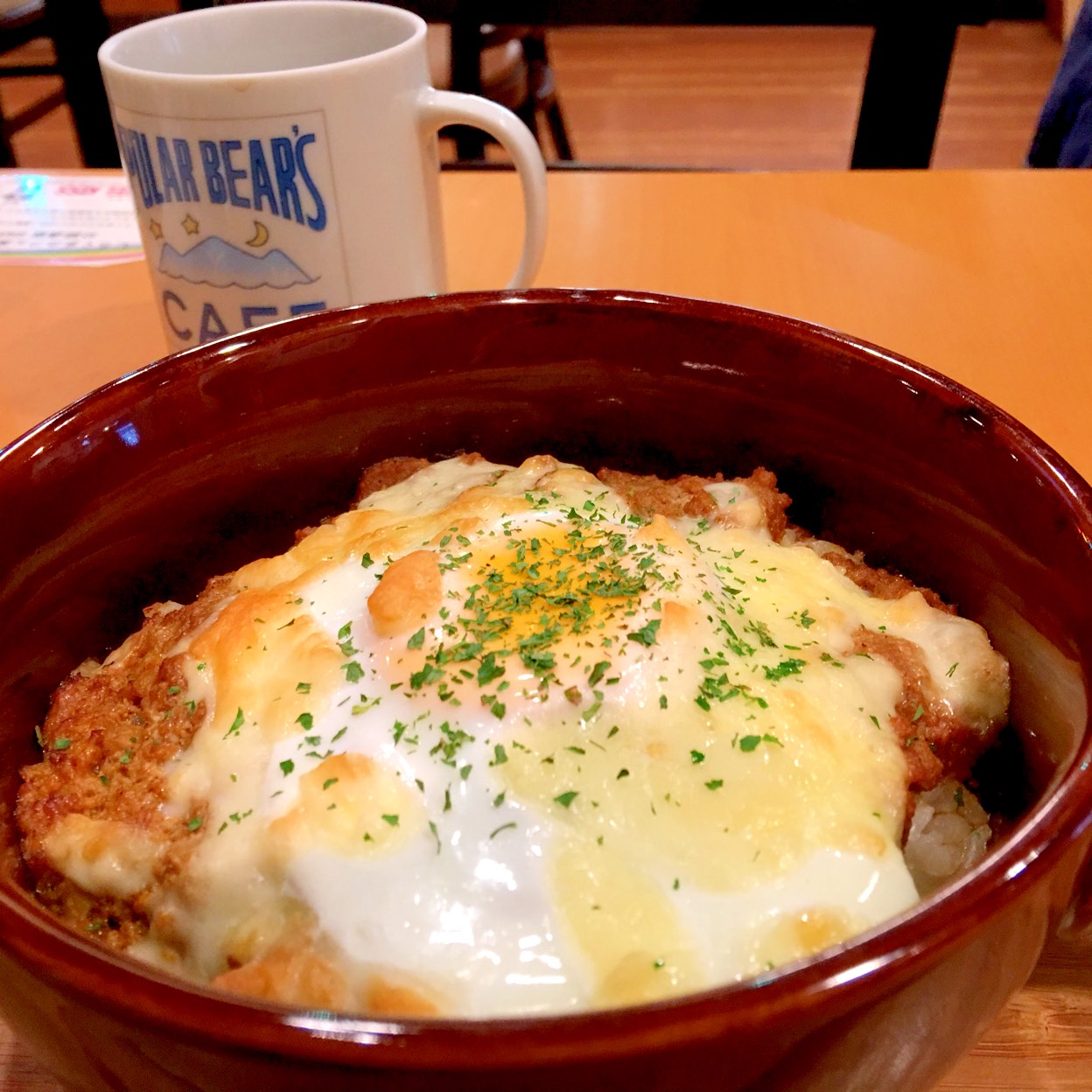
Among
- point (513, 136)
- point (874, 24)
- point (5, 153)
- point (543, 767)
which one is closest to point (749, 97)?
point (5, 153)

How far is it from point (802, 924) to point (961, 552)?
1.28 feet

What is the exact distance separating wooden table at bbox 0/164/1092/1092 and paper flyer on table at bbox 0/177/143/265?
61 millimetres

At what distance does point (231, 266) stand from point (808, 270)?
937 mm

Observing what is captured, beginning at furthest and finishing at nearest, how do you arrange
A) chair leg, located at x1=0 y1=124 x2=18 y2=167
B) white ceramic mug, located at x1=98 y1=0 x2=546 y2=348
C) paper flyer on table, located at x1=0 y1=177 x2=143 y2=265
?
chair leg, located at x1=0 y1=124 x2=18 y2=167
paper flyer on table, located at x1=0 y1=177 x2=143 y2=265
white ceramic mug, located at x1=98 y1=0 x2=546 y2=348

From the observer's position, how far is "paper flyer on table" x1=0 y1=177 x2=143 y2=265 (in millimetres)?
1872

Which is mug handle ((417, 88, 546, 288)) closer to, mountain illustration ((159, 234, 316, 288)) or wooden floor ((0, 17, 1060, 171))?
mountain illustration ((159, 234, 316, 288))

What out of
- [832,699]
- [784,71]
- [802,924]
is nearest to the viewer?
[802,924]

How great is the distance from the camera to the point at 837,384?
37.0 inches

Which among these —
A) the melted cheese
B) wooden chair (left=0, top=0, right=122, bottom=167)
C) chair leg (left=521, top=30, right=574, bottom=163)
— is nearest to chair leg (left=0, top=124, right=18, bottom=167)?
wooden chair (left=0, top=0, right=122, bottom=167)

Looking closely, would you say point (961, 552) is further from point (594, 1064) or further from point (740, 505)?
point (594, 1064)

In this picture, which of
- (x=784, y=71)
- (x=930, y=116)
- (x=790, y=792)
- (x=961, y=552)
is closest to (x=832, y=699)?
(x=790, y=792)

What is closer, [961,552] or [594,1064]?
[594,1064]

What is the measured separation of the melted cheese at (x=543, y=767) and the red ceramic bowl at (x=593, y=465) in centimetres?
9

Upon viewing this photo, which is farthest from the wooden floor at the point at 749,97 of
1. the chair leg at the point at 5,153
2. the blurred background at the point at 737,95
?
the chair leg at the point at 5,153
